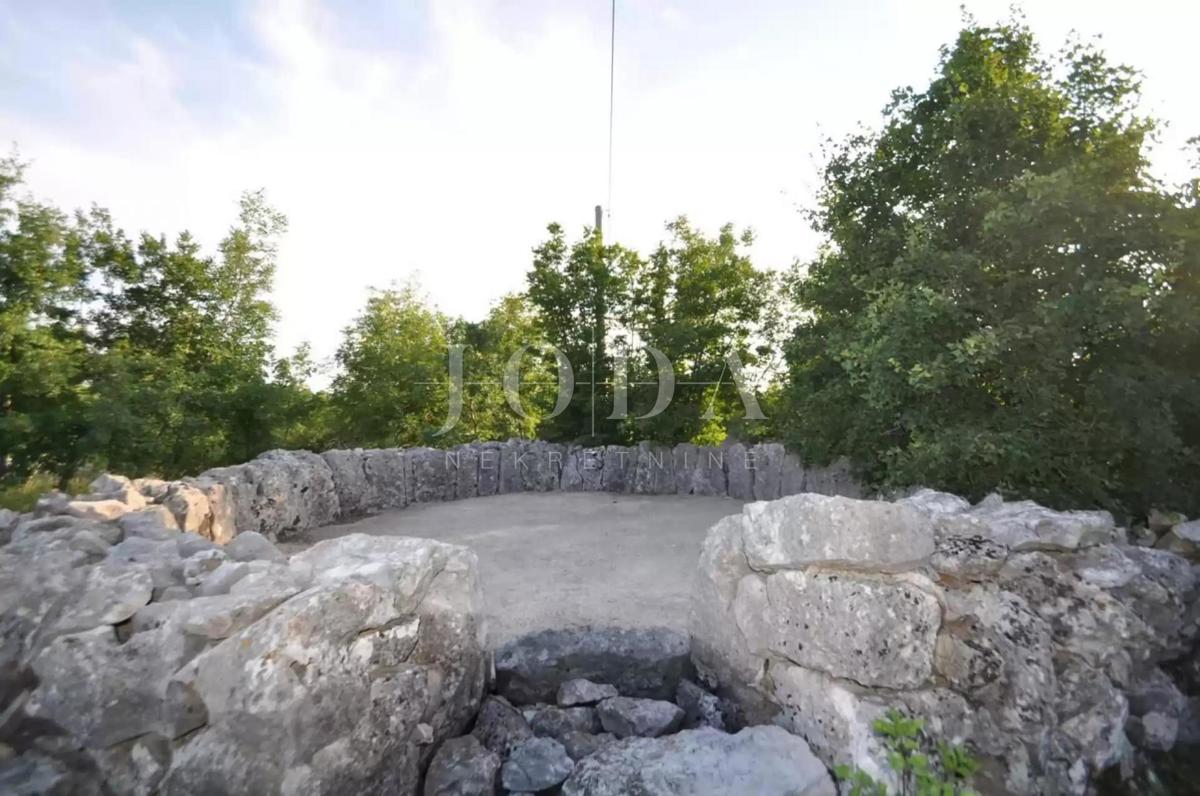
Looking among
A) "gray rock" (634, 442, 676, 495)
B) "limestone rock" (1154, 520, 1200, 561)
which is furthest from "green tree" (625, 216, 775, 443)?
"limestone rock" (1154, 520, 1200, 561)

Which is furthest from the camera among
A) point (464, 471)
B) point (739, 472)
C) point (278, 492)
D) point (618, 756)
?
point (464, 471)

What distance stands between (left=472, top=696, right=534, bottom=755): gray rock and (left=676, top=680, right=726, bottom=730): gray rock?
76cm

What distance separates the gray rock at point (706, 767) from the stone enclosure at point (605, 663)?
1cm

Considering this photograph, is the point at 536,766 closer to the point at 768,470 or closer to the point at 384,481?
the point at 384,481

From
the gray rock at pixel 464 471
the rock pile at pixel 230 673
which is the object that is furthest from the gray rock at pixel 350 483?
the rock pile at pixel 230 673

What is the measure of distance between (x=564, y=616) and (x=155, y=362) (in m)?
10.4

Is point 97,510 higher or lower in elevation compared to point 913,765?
higher

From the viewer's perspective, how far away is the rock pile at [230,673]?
6.06 feet

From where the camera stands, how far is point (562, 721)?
260 centimetres

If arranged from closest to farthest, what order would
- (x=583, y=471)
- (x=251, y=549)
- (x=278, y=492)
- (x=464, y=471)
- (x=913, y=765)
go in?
(x=913, y=765) → (x=251, y=549) → (x=278, y=492) → (x=464, y=471) → (x=583, y=471)

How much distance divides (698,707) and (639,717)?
386 mm

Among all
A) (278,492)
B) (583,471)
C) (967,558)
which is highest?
(967,558)

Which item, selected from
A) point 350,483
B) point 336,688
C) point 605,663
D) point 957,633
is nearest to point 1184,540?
point 957,633

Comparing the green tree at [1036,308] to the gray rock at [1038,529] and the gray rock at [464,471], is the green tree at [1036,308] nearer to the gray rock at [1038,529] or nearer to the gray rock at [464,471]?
the gray rock at [1038,529]
